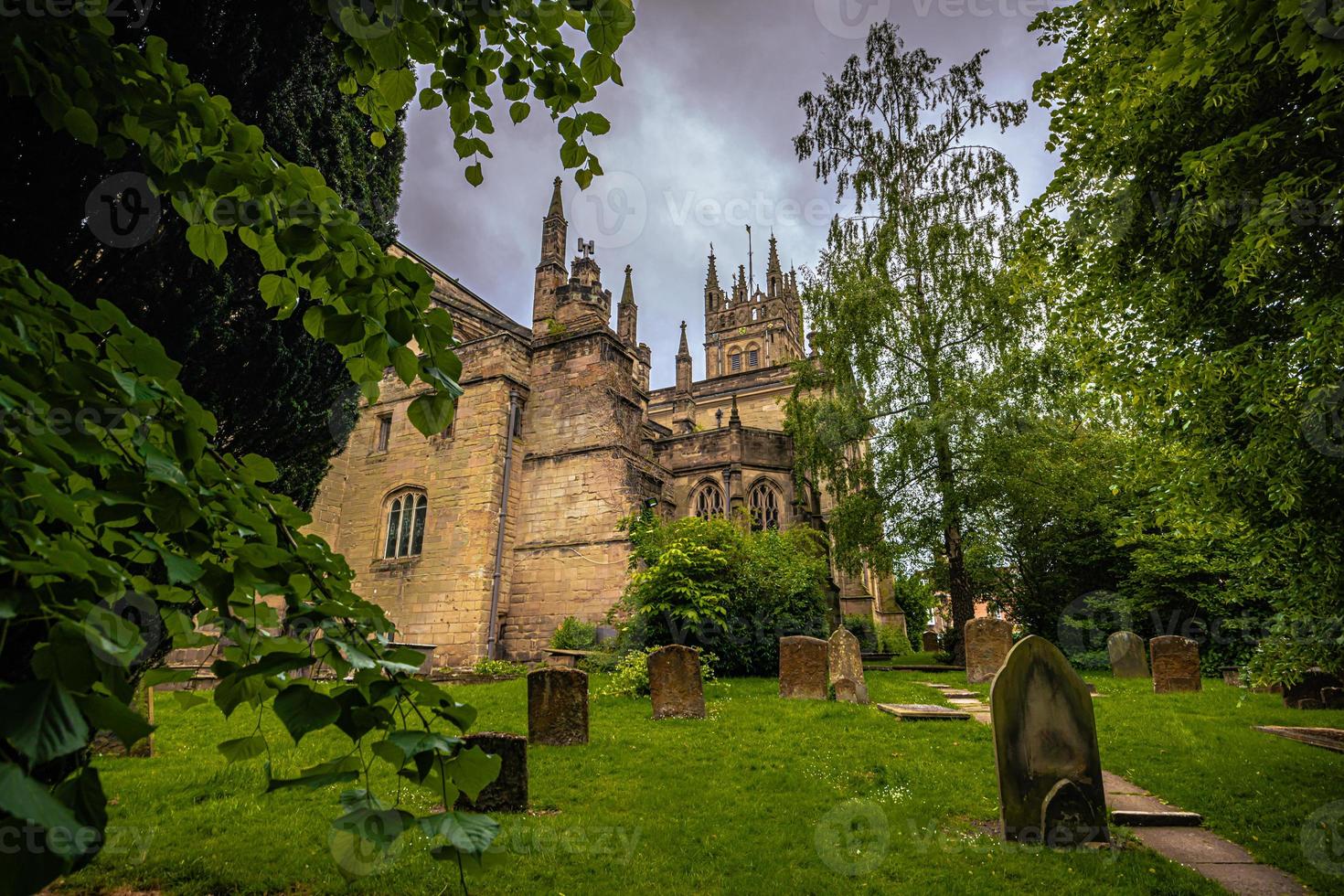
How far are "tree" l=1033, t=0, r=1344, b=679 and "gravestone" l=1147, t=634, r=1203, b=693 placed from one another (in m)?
7.24

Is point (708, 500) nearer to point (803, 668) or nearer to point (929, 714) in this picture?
point (803, 668)

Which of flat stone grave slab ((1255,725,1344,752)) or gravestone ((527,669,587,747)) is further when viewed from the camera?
gravestone ((527,669,587,747))

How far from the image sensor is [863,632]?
69.2 feet

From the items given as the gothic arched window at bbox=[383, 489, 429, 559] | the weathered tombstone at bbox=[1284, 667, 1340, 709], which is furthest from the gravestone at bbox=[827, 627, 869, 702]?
the gothic arched window at bbox=[383, 489, 429, 559]

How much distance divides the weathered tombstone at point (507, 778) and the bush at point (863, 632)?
16869mm

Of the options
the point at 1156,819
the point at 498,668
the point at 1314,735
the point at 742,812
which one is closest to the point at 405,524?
the point at 498,668

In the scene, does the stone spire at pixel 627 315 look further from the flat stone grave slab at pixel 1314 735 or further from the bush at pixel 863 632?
the flat stone grave slab at pixel 1314 735

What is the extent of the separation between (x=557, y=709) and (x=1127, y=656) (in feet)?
39.2

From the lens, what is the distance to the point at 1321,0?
2498 mm

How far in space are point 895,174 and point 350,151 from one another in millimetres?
16154

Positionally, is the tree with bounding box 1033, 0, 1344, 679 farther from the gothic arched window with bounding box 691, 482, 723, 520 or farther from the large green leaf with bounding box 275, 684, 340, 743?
the gothic arched window with bounding box 691, 482, 723, 520

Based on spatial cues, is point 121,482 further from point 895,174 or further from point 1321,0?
point 895,174

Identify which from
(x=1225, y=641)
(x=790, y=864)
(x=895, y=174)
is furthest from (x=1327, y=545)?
(x=895, y=174)

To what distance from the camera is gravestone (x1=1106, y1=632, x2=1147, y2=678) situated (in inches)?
510
